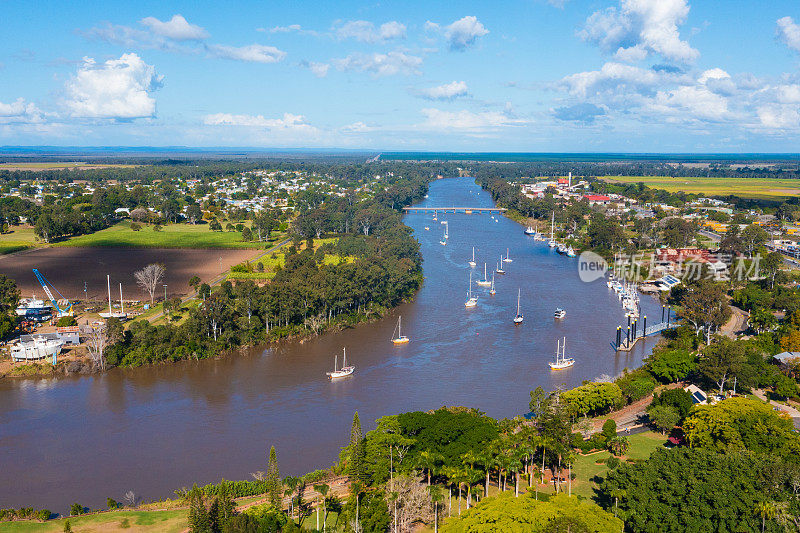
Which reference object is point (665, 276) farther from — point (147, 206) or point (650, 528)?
point (147, 206)

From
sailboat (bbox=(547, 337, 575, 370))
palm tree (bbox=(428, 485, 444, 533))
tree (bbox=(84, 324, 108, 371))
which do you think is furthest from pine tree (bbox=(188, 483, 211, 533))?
sailboat (bbox=(547, 337, 575, 370))

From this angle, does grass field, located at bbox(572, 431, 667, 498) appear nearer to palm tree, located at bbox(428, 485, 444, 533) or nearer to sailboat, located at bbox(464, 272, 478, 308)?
palm tree, located at bbox(428, 485, 444, 533)

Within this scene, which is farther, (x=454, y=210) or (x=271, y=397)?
(x=454, y=210)

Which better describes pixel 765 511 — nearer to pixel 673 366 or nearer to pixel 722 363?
pixel 722 363

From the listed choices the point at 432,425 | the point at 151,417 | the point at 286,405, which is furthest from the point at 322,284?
the point at 432,425

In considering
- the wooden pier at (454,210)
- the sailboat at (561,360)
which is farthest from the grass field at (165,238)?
the sailboat at (561,360)

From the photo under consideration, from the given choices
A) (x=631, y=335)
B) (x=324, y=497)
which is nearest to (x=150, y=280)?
(x=324, y=497)
